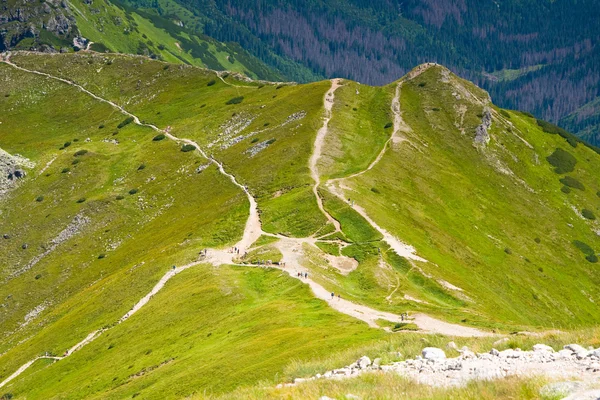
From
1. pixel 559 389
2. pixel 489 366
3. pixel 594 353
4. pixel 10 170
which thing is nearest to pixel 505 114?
pixel 10 170

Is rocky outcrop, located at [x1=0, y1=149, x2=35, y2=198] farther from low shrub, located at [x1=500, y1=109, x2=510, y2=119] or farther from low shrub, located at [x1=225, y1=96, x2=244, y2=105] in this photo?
low shrub, located at [x1=500, y1=109, x2=510, y2=119]

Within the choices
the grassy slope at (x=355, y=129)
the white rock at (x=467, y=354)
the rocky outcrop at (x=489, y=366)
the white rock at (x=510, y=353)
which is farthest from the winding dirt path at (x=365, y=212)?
the white rock at (x=510, y=353)

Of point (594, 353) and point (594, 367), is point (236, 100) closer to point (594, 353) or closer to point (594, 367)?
point (594, 353)

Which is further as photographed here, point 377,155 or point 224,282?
point 377,155

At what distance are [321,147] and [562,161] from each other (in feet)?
260

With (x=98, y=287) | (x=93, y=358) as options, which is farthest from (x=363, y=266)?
(x=98, y=287)

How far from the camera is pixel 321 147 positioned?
141 m

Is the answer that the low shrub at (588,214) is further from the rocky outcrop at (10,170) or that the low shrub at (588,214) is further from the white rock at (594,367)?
the rocky outcrop at (10,170)

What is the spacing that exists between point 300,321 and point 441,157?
103m

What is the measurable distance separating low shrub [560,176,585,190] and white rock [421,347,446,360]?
500 feet

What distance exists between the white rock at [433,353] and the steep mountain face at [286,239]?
392 cm

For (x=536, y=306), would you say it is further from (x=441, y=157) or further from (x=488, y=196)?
(x=441, y=157)

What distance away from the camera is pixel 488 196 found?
487 feet

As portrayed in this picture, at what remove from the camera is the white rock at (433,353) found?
30.1 metres
